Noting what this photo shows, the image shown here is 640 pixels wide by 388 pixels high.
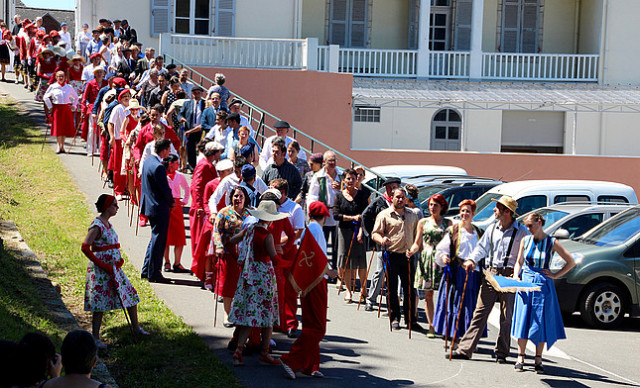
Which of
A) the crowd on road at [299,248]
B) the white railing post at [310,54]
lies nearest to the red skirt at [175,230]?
the crowd on road at [299,248]

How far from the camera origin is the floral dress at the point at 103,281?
840cm

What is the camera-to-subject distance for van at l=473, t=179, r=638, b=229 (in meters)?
14.7

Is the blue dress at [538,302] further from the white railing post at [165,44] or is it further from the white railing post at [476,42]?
the white railing post at [476,42]

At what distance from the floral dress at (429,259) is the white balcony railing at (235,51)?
52.7ft

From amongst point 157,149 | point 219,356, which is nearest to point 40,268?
point 157,149

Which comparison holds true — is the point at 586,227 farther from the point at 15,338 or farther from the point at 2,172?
the point at 2,172

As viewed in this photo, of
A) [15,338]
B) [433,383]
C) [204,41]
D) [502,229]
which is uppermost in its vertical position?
[204,41]

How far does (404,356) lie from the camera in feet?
30.2

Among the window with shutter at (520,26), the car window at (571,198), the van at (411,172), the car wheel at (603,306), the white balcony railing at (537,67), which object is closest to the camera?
the car wheel at (603,306)

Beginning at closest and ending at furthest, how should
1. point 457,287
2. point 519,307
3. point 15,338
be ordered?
point 15,338, point 519,307, point 457,287

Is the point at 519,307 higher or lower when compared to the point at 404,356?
higher

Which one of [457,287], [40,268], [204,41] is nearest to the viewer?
[457,287]

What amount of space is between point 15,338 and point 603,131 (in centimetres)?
2511

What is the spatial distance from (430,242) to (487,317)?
1143 millimetres
